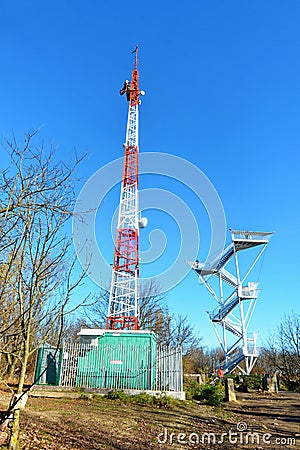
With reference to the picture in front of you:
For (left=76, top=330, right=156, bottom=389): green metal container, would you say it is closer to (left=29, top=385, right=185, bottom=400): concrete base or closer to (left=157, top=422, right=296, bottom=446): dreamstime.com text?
(left=29, top=385, right=185, bottom=400): concrete base

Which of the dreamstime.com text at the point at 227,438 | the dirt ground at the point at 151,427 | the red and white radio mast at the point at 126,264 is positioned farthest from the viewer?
the red and white radio mast at the point at 126,264

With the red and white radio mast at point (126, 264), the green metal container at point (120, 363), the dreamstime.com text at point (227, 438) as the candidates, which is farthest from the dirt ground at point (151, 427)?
the red and white radio mast at point (126, 264)

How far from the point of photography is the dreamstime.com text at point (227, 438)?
707 cm

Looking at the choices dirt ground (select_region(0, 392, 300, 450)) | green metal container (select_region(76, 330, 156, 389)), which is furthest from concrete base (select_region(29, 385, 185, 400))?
dirt ground (select_region(0, 392, 300, 450))

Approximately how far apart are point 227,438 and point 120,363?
8341mm

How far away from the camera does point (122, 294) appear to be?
72.8ft

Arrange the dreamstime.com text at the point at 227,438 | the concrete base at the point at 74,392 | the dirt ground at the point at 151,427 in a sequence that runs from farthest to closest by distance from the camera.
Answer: the concrete base at the point at 74,392 → the dreamstime.com text at the point at 227,438 → the dirt ground at the point at 151,427

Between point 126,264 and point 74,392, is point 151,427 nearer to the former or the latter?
point 74,392

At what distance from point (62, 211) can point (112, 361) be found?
452 inches

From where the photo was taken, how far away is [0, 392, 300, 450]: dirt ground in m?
6.63

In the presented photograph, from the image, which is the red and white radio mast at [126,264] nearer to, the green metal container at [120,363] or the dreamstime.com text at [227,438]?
the green metal container at [120,363]

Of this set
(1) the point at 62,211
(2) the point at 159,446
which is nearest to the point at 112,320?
(2) the point at 159,446

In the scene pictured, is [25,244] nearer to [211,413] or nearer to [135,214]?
[211,413]

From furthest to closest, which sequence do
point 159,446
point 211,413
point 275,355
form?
Answer: point 275,355 < point 211,413 < point 159,446
